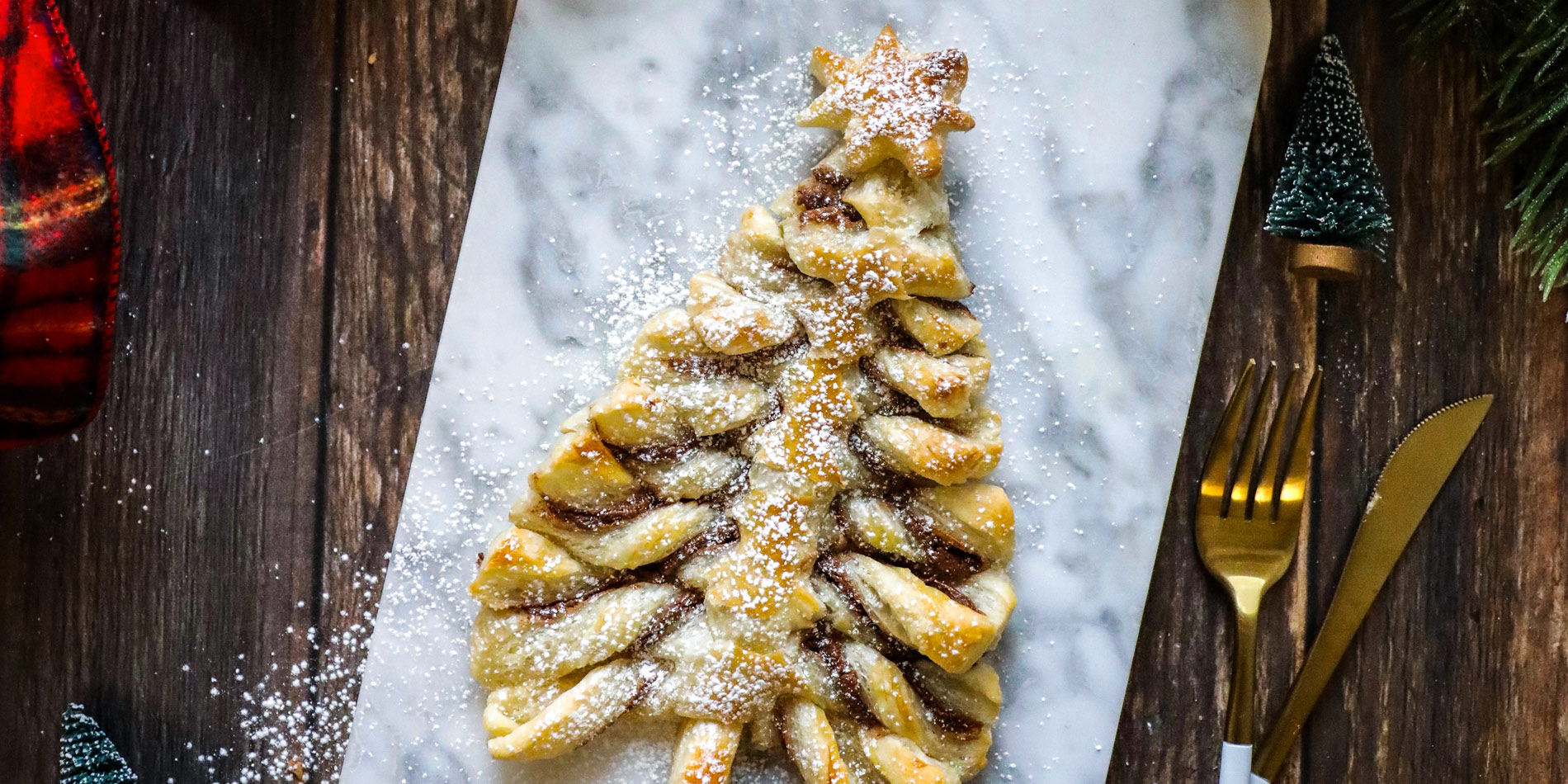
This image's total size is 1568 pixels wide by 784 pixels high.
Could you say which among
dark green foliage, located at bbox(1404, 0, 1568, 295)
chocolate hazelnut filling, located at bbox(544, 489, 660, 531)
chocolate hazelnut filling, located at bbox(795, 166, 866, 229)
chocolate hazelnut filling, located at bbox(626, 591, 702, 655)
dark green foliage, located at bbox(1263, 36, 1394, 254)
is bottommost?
chocolate hazelnut filling, located at bbox(626, 591, 702, 655)

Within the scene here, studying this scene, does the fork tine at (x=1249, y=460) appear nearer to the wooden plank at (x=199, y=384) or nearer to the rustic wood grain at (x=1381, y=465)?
the rustic wood grain at (x=1381, y=465)

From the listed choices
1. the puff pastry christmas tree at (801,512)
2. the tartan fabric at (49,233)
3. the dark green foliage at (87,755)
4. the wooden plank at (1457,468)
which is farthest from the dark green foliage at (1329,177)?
the dark green foliage at (87,755)

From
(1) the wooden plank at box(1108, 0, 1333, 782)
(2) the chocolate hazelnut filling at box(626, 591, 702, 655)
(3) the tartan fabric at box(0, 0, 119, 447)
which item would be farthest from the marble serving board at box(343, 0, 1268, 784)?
(3) the tartan fabric at box(0, 0, 119, 447)

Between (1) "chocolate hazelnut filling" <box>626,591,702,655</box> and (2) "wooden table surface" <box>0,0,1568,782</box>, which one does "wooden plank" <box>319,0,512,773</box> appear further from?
(1) "chocolate hazelnut filling" <box>626,591,702,655</box>

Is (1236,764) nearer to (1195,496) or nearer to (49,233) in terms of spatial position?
(1195,496)


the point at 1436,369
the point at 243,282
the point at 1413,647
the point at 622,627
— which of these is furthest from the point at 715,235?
the point at 1413,647

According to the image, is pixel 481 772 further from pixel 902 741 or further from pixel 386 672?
pixel 902 741
